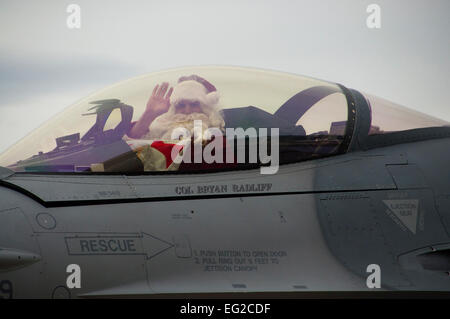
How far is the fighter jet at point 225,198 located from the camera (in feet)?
14.0

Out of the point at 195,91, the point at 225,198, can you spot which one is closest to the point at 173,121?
the point at 195,91

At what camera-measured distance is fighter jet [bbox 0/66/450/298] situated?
4273 millimetres

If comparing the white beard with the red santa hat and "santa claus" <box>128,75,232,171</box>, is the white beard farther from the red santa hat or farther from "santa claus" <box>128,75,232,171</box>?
the red santa hat

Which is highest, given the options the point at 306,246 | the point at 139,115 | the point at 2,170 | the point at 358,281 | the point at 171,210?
the point at 139,115

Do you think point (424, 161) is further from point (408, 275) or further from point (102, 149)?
point (102, 149)

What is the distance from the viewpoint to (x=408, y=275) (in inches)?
183

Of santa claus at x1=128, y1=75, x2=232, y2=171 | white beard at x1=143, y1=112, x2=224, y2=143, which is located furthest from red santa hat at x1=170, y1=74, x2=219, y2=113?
white beard at x1=143, y1=112, x2=224, y2=143

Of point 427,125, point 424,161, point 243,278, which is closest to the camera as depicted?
point 243,278

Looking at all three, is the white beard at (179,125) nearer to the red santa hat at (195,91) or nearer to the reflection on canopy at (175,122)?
the reflection on canopy at (175,122)

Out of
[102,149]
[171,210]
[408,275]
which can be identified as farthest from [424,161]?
[102,149]

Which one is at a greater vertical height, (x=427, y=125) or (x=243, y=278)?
(x=427, y=125)

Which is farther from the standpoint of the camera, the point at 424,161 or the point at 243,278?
the point at 424,161
